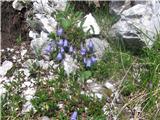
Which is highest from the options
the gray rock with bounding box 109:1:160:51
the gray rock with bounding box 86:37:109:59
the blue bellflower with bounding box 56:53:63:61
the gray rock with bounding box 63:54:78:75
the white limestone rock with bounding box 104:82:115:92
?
the gray rock with bounding box 109:1:160:51

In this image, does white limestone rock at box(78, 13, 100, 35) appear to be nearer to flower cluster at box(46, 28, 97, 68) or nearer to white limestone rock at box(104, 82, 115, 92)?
flower cluster at box(46, 28, 97, 68)

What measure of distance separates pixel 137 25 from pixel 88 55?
0.65m

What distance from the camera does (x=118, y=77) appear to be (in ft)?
15.2

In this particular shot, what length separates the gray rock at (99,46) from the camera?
4.89 m

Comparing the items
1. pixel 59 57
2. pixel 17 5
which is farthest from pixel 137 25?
pixel 17 5

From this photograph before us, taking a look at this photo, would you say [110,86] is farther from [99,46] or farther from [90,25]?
[90,25]

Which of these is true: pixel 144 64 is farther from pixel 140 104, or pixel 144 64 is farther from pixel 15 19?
pixel 15 19

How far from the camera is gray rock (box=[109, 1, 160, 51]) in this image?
15.7ft

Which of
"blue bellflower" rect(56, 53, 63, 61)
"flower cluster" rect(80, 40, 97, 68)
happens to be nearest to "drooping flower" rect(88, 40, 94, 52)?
"flower cluster" rect(80, 40, 97, 68)

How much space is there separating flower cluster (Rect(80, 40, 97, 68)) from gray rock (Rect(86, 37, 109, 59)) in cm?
9

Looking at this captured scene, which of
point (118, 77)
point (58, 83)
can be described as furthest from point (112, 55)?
point (58, 83)

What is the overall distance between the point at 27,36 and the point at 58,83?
921mm

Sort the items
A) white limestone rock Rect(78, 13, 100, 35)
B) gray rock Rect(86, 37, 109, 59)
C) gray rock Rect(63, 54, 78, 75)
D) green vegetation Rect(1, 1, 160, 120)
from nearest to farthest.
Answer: green vegetation Rect(1, 1, 160, 120) → gray rock Rect(63, 54, 78, 75) → gray rock Rect(86, 37, 109, 59) → white limestone rock Rect(78, 13, 100, 35)

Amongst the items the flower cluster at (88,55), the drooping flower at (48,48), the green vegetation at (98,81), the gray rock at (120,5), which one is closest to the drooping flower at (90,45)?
the flower cluster at (88,55)
